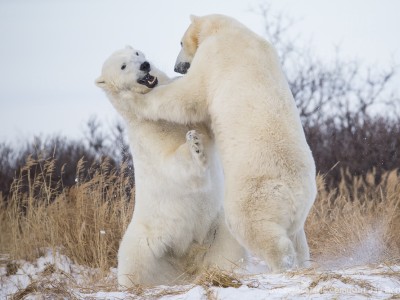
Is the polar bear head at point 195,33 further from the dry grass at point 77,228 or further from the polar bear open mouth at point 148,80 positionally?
the dry grass at point 77,228

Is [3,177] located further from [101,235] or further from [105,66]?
[105,66]

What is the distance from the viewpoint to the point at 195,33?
4.90 meters

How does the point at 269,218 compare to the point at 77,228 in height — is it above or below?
above

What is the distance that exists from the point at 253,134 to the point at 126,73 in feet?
4.22

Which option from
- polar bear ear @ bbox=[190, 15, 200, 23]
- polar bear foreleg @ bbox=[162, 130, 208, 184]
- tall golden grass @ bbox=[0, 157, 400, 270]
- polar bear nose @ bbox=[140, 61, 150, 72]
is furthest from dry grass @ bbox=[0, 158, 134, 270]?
polar bear ear @ bbox=[190, 15, 200, 23]

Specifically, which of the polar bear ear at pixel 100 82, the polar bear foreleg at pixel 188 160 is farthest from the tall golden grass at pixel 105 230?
the polar bear foreleg at pixel 188 160

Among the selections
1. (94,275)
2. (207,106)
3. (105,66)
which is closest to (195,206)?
(207,106)

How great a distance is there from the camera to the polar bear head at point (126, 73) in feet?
15.9

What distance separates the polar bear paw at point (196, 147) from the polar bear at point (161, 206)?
0.28 m

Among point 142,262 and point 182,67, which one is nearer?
point 142,262

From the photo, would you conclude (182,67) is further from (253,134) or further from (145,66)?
(253,134)

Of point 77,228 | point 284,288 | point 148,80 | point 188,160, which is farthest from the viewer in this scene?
point 77,228

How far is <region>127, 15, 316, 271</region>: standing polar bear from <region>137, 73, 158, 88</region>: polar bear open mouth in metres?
0.24

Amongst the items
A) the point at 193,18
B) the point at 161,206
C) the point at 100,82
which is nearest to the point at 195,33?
the point at 193,18
